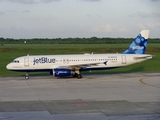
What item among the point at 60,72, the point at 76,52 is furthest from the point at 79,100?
the point at 76,52

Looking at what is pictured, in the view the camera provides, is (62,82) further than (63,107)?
Yes

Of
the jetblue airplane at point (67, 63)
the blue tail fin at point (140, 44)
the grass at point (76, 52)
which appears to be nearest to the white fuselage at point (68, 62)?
the jetblue airplane at point (67, 63)

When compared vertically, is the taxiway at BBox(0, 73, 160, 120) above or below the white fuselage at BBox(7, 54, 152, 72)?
below

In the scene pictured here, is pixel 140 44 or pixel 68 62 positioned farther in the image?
pixel 140 44

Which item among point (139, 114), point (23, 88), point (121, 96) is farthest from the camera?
point (23, 88)

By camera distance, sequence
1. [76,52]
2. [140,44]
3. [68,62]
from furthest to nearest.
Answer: [76,52] → [140,44] → [68,62]

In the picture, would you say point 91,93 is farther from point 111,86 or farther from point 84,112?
point 84,112

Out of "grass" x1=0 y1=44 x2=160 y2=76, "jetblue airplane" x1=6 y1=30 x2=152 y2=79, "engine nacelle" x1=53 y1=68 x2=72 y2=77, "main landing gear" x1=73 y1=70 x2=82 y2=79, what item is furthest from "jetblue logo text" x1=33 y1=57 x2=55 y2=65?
"grass" x1=0 y1=44 x2=160 y2=76

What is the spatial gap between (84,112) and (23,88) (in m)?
14.6

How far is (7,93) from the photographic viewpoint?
32.9 metres

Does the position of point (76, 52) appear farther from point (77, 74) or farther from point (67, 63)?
point (77, 74)

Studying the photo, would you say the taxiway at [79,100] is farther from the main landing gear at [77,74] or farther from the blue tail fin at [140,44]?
the blue tail fin at [140,44]

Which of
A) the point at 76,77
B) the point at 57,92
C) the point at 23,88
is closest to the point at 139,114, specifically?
the point at 57,92

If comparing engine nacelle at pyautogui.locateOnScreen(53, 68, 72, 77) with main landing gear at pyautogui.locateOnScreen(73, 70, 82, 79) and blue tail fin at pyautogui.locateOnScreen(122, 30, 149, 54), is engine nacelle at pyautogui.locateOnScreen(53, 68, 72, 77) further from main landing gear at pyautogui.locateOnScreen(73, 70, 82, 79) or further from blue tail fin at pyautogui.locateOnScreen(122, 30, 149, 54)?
blue tail fin at pyautogui.locateOnScreen(122, 30, 149, 54)
